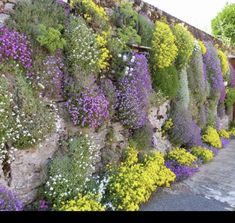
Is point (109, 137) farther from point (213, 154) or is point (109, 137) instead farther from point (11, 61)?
point (213, 154)

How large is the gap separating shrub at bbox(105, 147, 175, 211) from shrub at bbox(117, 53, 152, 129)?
49 centimetres

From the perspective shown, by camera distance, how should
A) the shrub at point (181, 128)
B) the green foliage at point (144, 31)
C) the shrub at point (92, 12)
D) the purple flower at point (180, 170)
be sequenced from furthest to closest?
1. the shrub at point (181, 128)
2. the green foliage at point (144, 31)
3. the purple flower at point (180, 170)
4. the shrub at point (92, 12)

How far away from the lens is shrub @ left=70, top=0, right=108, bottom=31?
17.4 ft

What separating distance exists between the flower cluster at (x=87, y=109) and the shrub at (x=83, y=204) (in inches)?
37.9

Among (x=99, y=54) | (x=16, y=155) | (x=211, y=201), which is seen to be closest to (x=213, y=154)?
(x=211, y=201)

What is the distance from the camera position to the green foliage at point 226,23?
64.0 feet

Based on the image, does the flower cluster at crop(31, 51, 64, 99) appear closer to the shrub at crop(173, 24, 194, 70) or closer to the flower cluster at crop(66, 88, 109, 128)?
the flower cluster at crop(66, 88, 109, 128)

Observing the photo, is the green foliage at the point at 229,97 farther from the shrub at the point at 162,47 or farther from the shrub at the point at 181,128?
the shrub at the point at 162,47

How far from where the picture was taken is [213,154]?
8625 mm

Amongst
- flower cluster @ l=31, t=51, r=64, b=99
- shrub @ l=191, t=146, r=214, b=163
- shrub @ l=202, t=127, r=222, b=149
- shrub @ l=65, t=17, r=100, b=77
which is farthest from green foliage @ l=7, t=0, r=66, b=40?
shrub @ l=202, t=127, r=222, b=149

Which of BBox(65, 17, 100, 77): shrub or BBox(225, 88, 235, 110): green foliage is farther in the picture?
BBox(225, 88, 235, 110): green foliage

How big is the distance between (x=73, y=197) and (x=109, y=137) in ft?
4.54

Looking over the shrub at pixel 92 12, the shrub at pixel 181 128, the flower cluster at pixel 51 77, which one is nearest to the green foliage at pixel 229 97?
the shrub at pixel 181 128

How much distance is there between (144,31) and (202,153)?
290 cm
